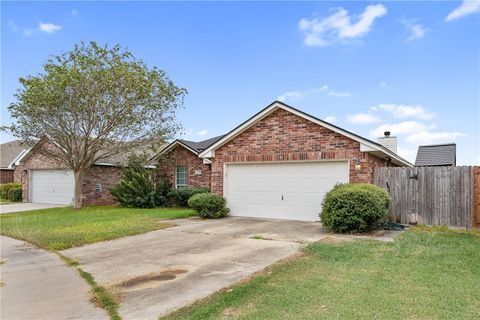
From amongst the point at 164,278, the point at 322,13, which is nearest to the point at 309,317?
the point at 164,278

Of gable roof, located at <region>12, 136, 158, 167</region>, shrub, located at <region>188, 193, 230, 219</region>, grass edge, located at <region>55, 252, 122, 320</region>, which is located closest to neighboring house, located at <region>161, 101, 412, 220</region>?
shrub, located at <region>188, 193, 230, 219</region>

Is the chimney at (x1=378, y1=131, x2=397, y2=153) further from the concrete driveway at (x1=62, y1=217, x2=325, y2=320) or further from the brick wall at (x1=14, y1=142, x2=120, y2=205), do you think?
the brick wall at (x1=14, y1=142, x2=120, y2=205)

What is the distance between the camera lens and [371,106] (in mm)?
17344

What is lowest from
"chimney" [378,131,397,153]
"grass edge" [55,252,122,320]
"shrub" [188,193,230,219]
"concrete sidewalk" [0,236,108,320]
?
"concrete sidewalk" [0,236,108,320]

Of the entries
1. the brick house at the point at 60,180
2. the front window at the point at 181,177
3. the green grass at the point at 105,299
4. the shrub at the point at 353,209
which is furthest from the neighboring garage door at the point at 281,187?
the green grass at the point at 105,299

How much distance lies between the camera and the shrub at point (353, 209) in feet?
32.3

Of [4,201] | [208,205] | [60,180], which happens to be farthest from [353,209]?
[4,201]

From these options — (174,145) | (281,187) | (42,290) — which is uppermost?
(174,145)

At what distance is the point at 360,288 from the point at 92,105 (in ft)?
49.2

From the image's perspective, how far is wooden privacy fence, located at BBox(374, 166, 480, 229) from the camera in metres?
10.7

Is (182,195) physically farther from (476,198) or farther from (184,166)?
(476,198)

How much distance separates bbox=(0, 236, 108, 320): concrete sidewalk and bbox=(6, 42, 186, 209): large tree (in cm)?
961

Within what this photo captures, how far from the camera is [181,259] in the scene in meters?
7.34

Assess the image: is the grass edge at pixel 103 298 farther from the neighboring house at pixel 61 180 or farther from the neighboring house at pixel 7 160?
the neighboring house at pixel 7 160
